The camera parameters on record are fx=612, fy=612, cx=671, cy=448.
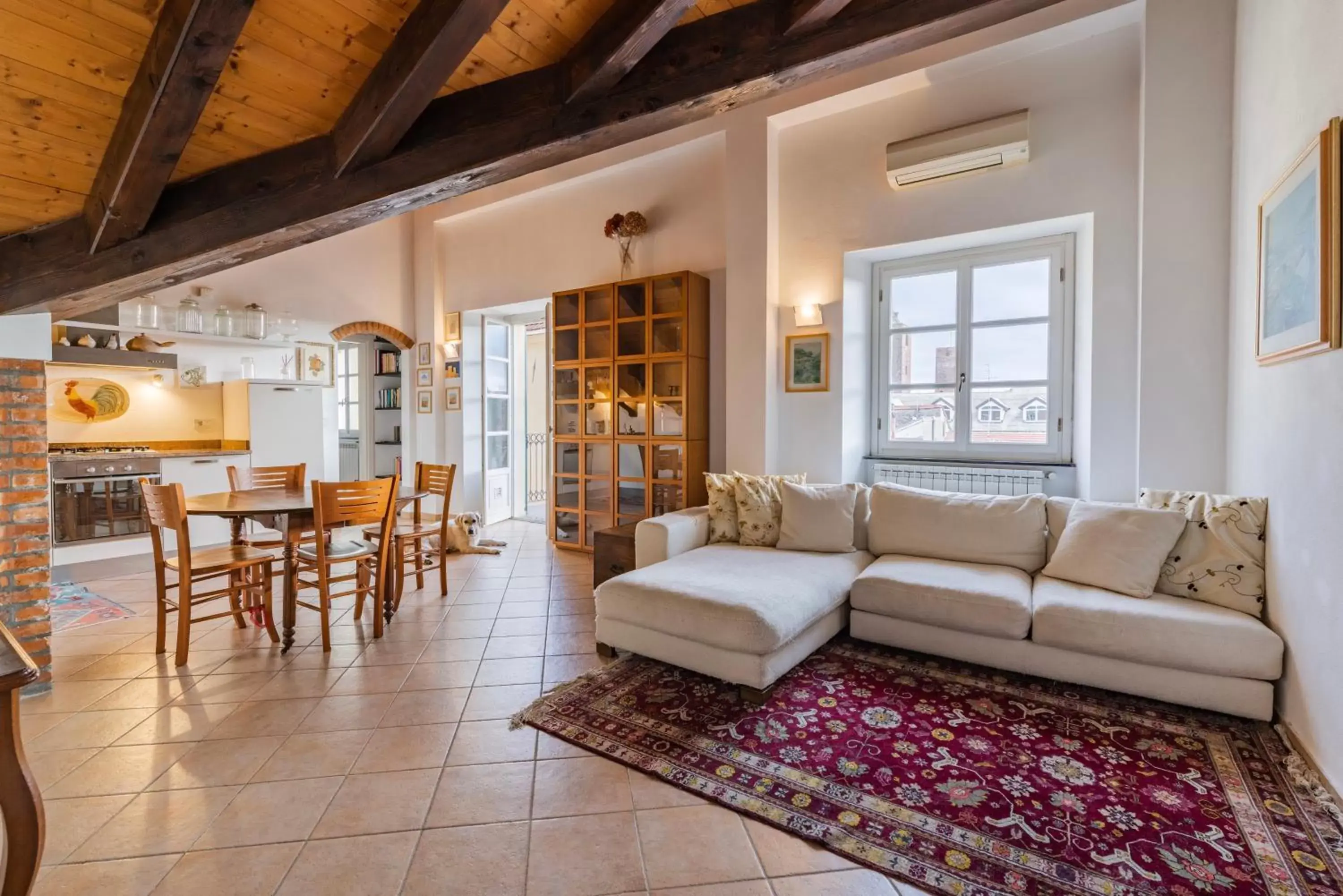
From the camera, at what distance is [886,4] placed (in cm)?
196

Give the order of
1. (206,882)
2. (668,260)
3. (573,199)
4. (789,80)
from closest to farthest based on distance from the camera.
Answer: (206,882), (789,80), (668,260), (573,199)

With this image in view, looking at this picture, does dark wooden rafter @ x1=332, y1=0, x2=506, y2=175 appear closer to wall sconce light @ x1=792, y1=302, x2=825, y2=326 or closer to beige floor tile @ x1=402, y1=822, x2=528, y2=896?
beige floor tile @ x1=402, y1=822, x2=528, y2=896

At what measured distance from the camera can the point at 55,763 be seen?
2.05 metres

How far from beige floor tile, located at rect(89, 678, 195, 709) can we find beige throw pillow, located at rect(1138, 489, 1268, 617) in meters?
4.19

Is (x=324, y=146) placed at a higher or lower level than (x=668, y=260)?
lower

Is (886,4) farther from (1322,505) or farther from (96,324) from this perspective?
(96,324)

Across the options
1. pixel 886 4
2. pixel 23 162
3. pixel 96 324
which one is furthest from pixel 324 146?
pixel 96 324

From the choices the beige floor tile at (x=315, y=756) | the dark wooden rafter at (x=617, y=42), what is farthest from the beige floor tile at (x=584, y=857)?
the dark wooden rafter at (x=617, y=42)

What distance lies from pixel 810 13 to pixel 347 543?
3.30 meters

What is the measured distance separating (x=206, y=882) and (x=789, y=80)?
111 inches

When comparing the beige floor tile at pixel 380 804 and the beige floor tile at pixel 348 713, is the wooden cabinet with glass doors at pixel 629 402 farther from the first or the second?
the beige floor tile at pixel 380 804

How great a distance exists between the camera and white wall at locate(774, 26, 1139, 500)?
333cm

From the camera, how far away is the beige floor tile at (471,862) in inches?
59.0

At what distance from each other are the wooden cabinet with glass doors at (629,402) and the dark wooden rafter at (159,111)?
3141 mm
